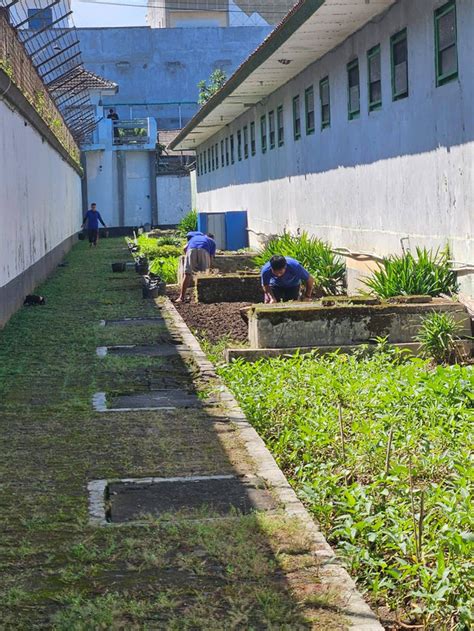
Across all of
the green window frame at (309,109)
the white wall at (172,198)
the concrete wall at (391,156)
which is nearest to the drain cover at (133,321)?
the concrete wall at (391,156)

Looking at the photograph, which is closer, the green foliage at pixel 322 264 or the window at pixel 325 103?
the green foliage at pixel 322 264

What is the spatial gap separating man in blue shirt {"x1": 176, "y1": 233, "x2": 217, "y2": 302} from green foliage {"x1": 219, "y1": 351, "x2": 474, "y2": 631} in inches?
312

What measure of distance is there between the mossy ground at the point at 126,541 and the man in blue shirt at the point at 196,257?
855 centimetres

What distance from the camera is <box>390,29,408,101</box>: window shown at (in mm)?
14845

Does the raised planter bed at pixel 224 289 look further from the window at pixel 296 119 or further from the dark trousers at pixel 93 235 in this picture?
the dark trousers at pixel 93 235

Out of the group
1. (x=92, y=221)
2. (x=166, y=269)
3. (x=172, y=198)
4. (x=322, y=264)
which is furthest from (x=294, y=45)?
(x=172, y=198)

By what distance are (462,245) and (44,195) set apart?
14.1m

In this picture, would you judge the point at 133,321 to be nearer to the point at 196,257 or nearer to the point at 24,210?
the point at 196,257

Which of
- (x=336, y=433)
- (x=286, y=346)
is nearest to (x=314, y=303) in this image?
(x=286, y=346)

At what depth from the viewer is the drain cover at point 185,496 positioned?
20.4 ft

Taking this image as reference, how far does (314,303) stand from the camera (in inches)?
507

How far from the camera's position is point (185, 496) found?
6.51 metres

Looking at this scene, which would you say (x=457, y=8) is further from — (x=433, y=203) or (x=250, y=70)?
(x=250, y=70)

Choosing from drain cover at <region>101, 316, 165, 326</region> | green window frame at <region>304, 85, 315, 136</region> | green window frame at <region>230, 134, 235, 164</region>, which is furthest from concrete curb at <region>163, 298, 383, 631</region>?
green window frame at <region>230, 134, 235, 164</region>
